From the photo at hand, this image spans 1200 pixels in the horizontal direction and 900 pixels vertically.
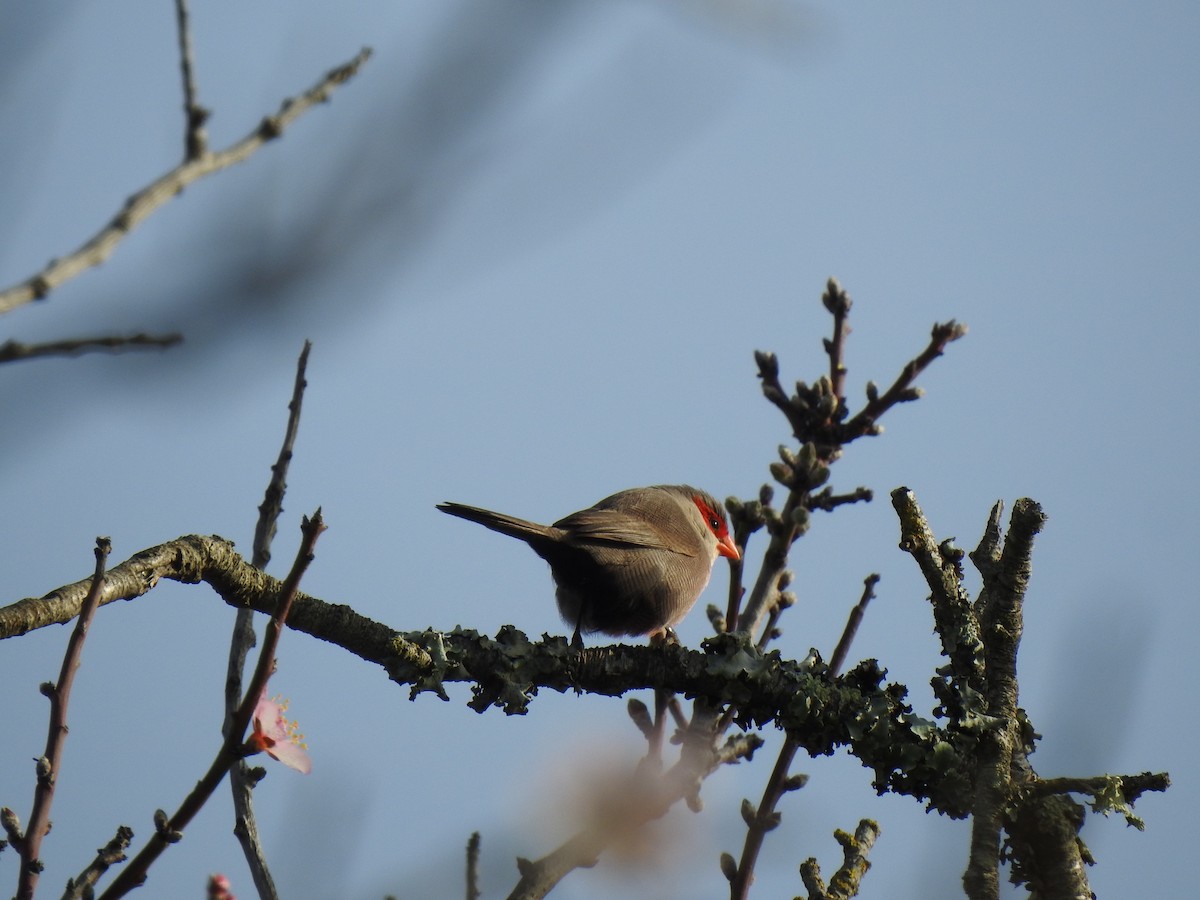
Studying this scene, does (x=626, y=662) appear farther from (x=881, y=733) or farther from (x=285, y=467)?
(x=285, y=467)

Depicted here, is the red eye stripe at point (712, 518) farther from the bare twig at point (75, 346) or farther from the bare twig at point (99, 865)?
the bare twig at point (75, 346)

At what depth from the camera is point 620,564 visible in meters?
5.75

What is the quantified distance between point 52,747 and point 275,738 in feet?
1.52

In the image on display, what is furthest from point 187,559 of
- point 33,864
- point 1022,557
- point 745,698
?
point 1022,557

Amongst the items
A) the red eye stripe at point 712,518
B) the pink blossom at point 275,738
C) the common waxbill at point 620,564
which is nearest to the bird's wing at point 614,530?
the common waxbill at point 620,564

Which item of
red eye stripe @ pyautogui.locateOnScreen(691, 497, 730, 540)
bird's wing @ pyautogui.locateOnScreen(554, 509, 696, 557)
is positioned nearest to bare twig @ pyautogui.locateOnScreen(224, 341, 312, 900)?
bird's wing @ pyautogui.locateOnScreen(554, 509, 696, 557)

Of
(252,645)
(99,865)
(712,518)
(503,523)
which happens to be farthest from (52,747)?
(712,518)

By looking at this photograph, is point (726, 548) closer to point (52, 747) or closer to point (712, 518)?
point (712, 518)

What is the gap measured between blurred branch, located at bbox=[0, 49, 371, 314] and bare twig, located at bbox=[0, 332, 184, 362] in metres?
0.17

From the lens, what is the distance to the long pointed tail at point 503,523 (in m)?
4.89

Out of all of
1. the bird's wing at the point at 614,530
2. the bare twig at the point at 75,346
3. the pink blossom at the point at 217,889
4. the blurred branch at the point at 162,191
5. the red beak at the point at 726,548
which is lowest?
the pink blossom at the point at 217,889

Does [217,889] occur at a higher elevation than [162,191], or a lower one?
lower

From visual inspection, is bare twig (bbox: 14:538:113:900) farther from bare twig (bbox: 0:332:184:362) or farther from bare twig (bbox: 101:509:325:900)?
bare twig (bbox: 0:332:184:362)

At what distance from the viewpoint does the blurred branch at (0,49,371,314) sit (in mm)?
1472
